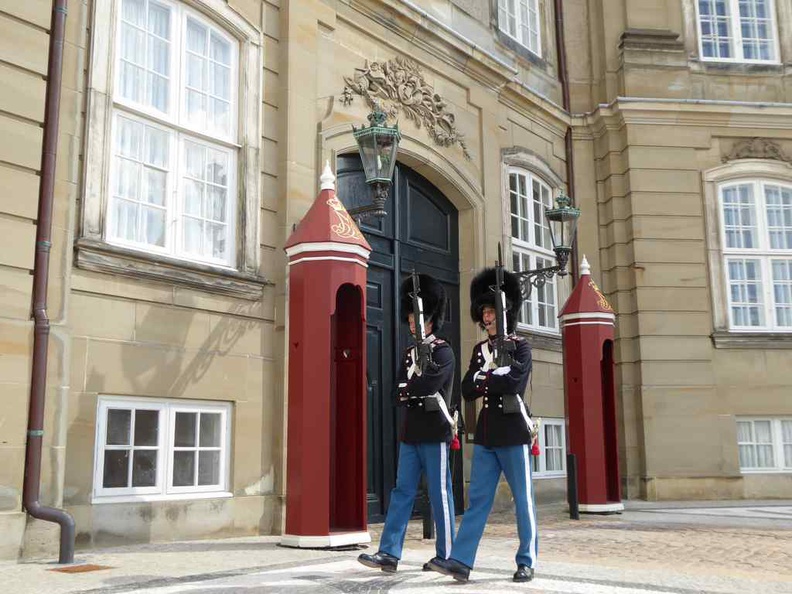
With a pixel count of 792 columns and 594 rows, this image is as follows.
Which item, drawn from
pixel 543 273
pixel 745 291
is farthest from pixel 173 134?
pixel 745 291

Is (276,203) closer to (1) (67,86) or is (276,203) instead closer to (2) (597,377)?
(1) (67,86)

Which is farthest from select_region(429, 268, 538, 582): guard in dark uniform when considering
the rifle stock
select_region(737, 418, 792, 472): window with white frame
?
select_region(737, 418, 792, 472): window with white frame

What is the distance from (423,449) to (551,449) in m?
8.02

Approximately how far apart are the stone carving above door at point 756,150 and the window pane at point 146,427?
10409 millimetres

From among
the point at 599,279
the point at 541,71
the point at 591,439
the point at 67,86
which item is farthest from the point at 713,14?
the point at 67,86

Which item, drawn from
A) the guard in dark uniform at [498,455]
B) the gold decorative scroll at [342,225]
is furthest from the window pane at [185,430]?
the guard in dark uniform at [498,455]

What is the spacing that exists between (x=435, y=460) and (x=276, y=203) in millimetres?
3977

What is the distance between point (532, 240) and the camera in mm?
13914

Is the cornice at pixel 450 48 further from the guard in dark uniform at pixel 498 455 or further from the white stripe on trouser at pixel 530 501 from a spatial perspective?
the white stripe on trouser at pixel 530 501

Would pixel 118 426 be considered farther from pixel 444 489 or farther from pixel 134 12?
pixel 134 12

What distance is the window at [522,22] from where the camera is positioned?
14.1m

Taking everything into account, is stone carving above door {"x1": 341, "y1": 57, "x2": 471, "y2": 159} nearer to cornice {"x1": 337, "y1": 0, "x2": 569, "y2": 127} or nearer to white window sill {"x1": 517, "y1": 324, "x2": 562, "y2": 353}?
cornice {"x1": 337, "y1": 0, "x2": 569, "y2": 127}

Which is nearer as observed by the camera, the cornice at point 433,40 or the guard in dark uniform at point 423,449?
the guard in dark uniform at point 423,449

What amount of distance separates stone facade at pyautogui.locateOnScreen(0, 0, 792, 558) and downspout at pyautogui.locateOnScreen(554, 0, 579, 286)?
0.28 ft
